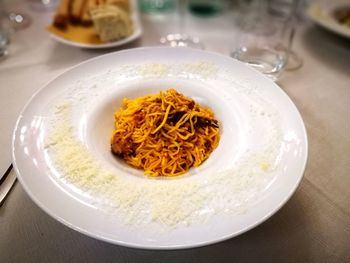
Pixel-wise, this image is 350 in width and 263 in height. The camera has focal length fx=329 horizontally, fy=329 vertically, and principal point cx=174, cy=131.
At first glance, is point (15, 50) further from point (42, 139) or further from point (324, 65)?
point (324, 65)

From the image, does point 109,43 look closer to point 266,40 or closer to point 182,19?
point 182,19

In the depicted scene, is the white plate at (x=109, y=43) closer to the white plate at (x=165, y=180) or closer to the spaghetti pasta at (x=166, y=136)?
the white plate at (x=165, y=180)

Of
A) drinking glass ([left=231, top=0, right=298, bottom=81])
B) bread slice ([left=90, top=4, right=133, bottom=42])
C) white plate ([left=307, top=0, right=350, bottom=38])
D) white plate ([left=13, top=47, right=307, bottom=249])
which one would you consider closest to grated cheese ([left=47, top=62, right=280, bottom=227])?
white plate ([left=13, top=47, right=307, bottom=249])

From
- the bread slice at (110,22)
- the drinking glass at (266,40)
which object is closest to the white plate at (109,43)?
the bread slice at (110,22)

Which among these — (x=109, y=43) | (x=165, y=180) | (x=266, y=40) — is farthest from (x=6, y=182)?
(x=266, y=40)

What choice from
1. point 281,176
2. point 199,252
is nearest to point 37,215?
point 199,252
